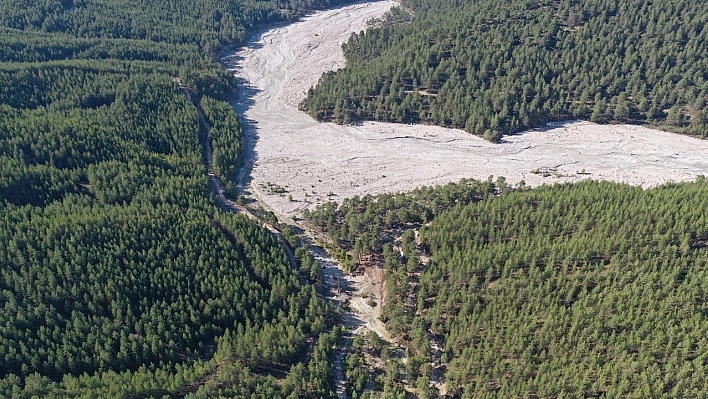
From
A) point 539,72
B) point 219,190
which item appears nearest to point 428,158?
point 539,72

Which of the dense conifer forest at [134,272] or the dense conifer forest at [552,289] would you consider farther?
the dense conifer forest at [134,272]

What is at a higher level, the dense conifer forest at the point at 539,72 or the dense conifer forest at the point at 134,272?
the dense conifer forest at the point at 539,72

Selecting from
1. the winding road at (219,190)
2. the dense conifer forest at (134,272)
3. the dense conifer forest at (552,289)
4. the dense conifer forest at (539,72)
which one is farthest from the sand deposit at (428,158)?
the dense conifer forest at (552,289)

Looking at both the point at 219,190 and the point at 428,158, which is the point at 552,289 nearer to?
the point at 428,158

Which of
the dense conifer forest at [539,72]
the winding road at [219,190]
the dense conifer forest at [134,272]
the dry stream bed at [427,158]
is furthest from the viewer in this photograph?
the dense conifer forest at [539,72]

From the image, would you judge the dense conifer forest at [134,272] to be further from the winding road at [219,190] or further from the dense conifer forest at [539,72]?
the dense conifer forest at [539,72]

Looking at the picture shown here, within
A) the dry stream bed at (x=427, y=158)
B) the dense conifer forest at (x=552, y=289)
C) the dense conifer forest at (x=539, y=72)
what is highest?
the dense conifer forest at (x=539, y=72)
